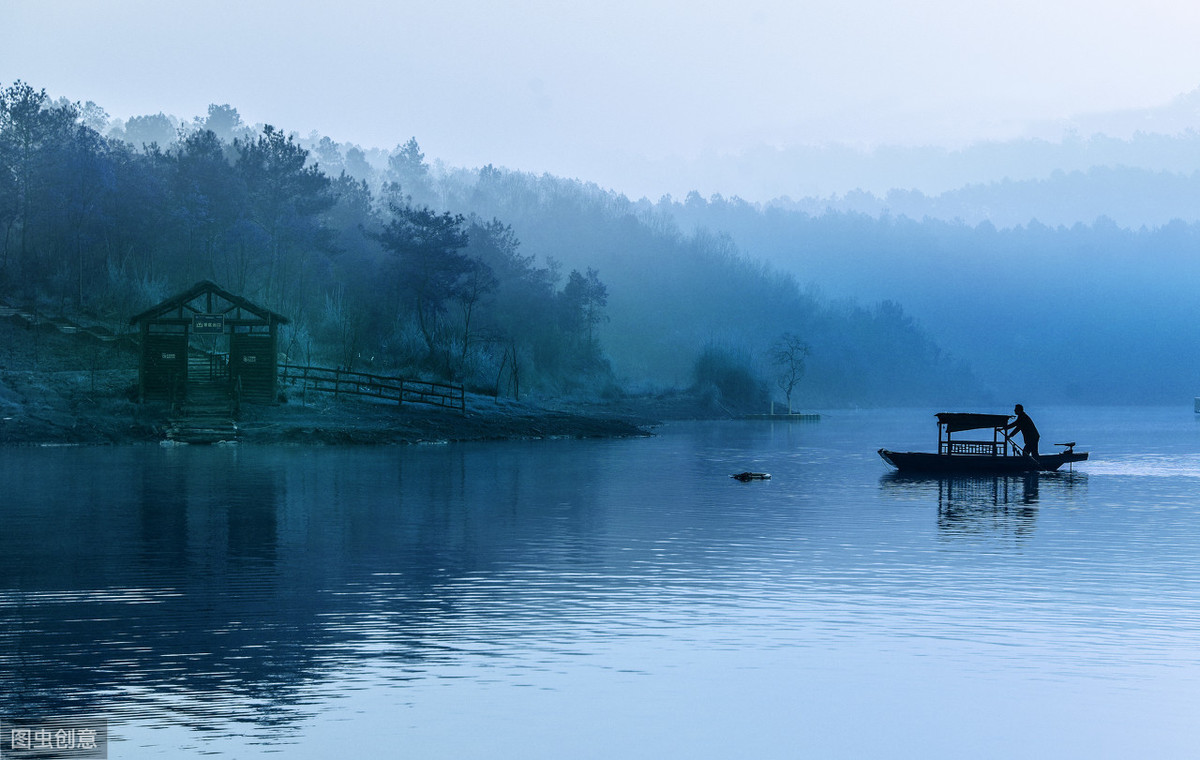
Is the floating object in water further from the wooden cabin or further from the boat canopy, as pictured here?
the wooden cabin

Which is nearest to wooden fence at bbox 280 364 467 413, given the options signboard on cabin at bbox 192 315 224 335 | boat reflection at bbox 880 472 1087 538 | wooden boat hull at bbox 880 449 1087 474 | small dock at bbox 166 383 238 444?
small dock at bbox 166 383 238 444

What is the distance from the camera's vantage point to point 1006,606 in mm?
19359

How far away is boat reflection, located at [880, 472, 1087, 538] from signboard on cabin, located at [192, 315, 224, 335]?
3696 cm

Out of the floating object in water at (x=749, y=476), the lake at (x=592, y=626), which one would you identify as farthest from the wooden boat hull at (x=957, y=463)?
the lake at (x=592, y=626)

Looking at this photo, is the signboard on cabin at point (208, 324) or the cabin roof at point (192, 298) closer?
the cabin roof at point (192, 298)

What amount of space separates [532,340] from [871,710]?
119663 mm

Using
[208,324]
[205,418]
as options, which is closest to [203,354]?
[208,324]

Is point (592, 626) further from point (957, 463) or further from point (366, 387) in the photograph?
point (366, 387)

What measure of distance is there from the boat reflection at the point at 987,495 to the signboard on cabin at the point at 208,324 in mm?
36963

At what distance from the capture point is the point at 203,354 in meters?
69.6

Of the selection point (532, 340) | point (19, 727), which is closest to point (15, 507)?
point (19, 727)

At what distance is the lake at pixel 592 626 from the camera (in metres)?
12.1

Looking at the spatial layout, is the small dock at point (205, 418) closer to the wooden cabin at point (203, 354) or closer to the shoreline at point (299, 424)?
the wooden cabin at point (203, 354)

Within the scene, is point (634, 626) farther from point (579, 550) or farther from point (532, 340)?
point (532, 340)
